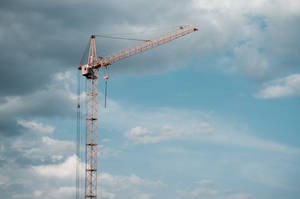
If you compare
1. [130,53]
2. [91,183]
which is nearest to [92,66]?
[130,53]

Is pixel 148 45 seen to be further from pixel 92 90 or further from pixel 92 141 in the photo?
pixel 92 141

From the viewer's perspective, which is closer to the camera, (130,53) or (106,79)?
(106,79)

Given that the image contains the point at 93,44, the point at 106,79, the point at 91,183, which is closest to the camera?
the point at 91,183

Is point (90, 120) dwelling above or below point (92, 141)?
above

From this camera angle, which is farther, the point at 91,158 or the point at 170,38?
the point at 170,38

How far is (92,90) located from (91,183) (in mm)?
38436

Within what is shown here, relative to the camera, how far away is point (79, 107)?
12669cm

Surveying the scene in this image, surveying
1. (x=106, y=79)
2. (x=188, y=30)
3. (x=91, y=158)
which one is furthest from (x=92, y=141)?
(x=188, y=30)

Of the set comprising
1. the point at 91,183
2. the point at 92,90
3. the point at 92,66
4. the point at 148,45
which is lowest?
the point at 91,183

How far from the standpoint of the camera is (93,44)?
441 ft

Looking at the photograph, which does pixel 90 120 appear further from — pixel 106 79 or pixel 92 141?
pixel 106 79

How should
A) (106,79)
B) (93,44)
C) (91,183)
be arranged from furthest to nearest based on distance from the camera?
(93,44)
(106,79)
(91,183)

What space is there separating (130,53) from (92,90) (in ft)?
79.7

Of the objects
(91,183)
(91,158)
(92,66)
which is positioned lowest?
(91,183)
